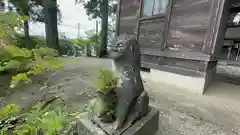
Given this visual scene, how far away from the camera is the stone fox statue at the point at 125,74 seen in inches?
34.5

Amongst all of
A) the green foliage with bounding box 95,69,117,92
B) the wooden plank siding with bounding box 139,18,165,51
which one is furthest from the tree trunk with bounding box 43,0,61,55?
the green foliage with bounding box 95,69,117,92

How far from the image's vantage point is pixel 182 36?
2389 millimetres

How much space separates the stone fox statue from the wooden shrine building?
168 centimetres

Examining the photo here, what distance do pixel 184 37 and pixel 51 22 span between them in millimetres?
4586

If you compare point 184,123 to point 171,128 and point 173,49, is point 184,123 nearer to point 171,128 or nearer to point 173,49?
point 171,128

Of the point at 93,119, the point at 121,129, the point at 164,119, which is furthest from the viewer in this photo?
→ the point at 164,119

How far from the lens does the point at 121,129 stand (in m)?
0.88

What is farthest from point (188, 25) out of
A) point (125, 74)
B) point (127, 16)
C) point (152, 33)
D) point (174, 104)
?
point (125, 74)

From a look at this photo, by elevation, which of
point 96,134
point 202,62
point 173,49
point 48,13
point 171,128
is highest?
point 48,13

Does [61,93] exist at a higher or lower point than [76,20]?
lower

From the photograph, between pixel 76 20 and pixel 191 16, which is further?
pixel 76 20

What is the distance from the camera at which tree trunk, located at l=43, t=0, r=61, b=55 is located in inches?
179

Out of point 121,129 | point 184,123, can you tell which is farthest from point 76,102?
point 184,123

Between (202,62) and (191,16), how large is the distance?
86 centimetres
